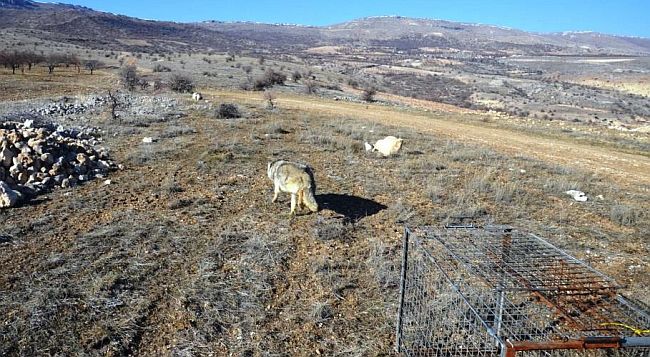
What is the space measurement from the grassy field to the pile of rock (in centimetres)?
44

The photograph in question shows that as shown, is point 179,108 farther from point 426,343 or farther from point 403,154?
point 426,343

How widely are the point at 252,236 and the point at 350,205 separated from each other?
247 centimetres

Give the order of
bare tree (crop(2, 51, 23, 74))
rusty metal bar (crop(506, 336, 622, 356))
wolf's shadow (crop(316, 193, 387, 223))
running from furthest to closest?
1. bare tree (crop(2, 51, 23, 74))
2. wolf's shadow (crop(316, 193, 387, 223))
3. rusty metal bar (crop(506, 336, 622, 356))

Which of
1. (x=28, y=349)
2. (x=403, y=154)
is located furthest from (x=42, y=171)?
(x=403, y=154)

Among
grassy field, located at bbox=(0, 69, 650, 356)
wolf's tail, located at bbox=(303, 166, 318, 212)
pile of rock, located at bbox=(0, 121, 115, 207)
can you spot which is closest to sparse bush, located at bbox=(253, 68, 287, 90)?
grassy field, located at bbox=(0, 69, 650, 356)

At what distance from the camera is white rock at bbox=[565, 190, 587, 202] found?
1126 cm

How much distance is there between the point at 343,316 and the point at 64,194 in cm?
643

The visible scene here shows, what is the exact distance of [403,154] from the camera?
1431 cm

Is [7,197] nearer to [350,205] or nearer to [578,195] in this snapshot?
[350,205]

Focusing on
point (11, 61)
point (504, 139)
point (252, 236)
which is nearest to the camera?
point (252, 236)

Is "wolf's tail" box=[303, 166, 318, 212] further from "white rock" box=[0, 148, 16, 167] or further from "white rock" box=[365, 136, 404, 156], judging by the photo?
"white rock" box=[0, 148, 16, 167]

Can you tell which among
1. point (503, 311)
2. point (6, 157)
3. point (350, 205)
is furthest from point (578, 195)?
point (6, 157)

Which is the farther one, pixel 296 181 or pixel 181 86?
pixel 181 86

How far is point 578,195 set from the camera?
1144 centimetres
